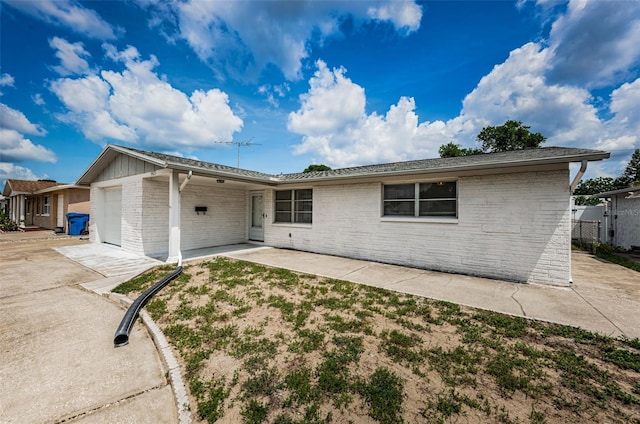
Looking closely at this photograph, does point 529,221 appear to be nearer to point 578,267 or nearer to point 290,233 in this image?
point 578,267

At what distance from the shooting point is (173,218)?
7379 mm

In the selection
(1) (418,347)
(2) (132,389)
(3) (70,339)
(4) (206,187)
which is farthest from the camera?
(4) (206,187)

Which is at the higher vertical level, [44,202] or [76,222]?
[44,202]

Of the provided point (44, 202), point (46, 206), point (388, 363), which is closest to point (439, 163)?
point (388, 363)

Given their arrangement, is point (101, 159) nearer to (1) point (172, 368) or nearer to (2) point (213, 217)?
(2) point (213, 217)

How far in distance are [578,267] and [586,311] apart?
15.7 feet

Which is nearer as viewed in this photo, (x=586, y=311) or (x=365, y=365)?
(x=365, y=365)

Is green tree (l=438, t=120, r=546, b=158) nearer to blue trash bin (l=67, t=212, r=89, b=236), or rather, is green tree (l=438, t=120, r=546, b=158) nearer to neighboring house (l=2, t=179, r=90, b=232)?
blue trash bin (l=67, t=212, r=89, b=236)

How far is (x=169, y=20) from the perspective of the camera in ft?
25.3

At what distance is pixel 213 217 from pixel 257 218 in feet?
6.56

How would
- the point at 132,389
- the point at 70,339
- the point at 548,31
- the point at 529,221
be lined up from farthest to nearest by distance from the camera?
the point at 548,31 → the point at 529,221 → the point at 70,339 → the point at 132,389

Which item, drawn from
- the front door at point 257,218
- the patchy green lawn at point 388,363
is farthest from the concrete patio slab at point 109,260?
the front door at point 257,218

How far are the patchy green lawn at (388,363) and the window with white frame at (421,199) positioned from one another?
3516mm

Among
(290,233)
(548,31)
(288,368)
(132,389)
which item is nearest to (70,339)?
(132,389)
